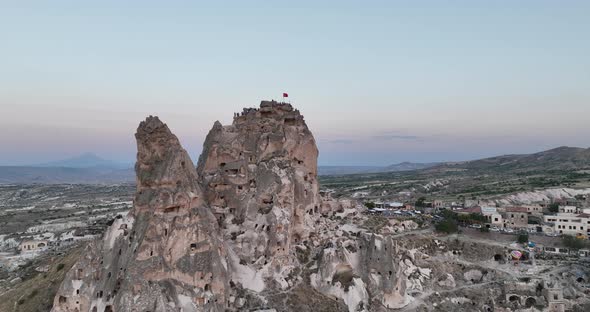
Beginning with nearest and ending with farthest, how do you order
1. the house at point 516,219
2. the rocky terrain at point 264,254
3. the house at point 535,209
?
1. the rocky terrain at point 264,254
2. the house at point 516,219
3. the house at point 535,209

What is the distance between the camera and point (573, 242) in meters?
60.1

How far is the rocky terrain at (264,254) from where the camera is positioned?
128ft

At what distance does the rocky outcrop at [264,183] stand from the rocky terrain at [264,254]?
138 mm

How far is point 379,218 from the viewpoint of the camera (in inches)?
2660

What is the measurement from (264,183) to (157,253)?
52.2 feet

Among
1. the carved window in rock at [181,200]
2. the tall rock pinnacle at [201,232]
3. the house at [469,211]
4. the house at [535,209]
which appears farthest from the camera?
the house at [535,209]

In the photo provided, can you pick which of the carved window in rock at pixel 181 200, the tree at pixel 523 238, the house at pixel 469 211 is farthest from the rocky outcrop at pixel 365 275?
the house at pixel 469 211

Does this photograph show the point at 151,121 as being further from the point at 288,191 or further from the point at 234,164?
the point at 288,191

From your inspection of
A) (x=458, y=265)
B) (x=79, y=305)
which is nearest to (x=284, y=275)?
(x=79, y=305)

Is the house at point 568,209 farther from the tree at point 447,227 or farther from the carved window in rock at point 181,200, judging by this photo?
the carved window in rock at point 181,200

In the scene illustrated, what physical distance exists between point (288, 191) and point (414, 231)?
24.6 m

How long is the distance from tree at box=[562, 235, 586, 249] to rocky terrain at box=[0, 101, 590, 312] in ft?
14.1

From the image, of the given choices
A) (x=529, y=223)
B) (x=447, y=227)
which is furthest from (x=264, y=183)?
(x=529, y=223)

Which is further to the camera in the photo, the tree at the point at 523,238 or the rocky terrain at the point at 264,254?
the tree at the point at 523,238
